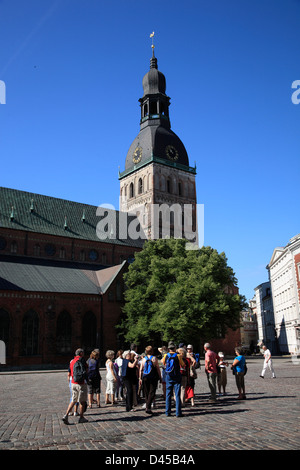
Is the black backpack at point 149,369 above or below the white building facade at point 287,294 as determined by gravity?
below

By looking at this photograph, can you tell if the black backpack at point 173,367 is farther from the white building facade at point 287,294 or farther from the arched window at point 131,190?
the arched window at point 131,190

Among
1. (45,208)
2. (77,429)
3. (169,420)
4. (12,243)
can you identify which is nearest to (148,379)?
(169,420)

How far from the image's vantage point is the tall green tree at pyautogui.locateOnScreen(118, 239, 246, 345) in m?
33.8

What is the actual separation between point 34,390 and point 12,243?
27.9 m

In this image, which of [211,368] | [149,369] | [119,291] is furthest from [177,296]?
[149,369]

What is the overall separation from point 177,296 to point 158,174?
32565 millimetres

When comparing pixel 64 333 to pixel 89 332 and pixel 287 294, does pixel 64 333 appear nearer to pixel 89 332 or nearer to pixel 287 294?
pixel 89 332

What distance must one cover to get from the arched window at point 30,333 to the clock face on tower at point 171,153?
36.7 meters

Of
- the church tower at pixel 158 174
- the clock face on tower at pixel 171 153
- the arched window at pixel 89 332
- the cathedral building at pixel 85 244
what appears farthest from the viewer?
the clock face on tower at pixel 171 153

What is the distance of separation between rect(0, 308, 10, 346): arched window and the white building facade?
1152 inches

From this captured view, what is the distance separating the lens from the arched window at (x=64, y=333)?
37.1m

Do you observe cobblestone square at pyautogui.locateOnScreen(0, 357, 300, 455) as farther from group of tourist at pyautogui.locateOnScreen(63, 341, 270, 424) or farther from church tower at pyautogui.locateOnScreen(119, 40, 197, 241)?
church tower at pyautogui.locateOnScreen(119, 40, 197, 241)

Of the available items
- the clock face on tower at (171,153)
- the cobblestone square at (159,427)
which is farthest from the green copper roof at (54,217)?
the cobblestone square at (159,427)

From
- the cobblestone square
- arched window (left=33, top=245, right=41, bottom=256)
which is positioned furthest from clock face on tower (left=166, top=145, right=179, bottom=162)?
the cobblestone square
